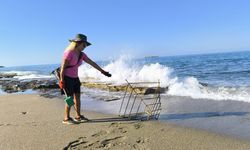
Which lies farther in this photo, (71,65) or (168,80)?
(168,80)

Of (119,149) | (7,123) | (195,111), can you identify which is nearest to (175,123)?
(195,111)

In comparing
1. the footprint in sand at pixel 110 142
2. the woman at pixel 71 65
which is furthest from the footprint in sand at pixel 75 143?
the woman at pixel 71 65

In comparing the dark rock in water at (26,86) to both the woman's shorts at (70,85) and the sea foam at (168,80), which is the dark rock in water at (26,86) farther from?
the woman's shorts at (70,85)

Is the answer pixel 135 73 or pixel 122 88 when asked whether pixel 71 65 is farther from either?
pixel 135 73

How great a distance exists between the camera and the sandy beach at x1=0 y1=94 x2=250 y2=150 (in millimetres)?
4501

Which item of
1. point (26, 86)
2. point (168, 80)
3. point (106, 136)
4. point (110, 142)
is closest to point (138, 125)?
point (106, 136)

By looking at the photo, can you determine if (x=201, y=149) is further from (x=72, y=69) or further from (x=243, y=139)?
(x=72, y=69)

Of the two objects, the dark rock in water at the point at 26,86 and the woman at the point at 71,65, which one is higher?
the woman at the point at 71,65

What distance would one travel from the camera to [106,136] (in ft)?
16.6

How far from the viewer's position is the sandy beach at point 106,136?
14.8 ft

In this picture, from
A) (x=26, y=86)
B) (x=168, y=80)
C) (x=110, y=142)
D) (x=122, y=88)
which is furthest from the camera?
(x=26, y=86)

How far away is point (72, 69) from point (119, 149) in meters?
2.49

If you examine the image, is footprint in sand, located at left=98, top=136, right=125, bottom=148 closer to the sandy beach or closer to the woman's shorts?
the sandy beach

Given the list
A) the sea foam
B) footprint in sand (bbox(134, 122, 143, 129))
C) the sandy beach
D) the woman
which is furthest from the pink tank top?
the sea foam
